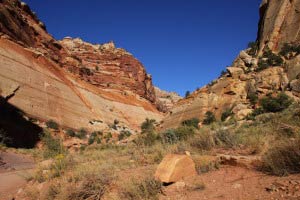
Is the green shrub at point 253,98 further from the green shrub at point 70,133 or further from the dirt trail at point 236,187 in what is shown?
the dirt trail at point 236,187

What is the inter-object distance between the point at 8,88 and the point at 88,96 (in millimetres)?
16906

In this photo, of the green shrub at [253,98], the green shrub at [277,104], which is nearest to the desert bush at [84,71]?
the green shrub at [253,98]

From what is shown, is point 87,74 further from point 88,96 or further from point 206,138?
point 206,138

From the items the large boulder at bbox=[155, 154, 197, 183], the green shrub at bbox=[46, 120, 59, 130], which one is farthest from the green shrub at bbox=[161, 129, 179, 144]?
the green shrub at bbox=[46, 120, 59, 130]

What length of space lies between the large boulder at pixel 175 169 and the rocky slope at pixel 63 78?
25.1 m

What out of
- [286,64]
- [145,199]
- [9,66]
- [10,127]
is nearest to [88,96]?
[9,66]

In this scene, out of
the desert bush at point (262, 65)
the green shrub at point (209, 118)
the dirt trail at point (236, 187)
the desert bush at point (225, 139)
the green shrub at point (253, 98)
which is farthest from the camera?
the desert bush at point (262, 65)

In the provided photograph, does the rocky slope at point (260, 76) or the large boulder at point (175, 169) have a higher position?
the rocky slope at point (260, 76)

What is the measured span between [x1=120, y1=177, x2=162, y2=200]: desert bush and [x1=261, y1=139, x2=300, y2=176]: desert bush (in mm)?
1727

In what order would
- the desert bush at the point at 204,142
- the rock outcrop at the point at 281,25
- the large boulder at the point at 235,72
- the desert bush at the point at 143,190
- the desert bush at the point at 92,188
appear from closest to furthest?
the desert bush at the point at 143,190
the desert bush at the point at 92,188
the desert bush at the point at 204,142
the rock outcrop at the point at 281,25
the large boulder at the point at 235,72

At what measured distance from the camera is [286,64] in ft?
88.2

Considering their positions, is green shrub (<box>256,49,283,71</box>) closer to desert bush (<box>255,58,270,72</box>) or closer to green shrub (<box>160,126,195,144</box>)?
desert bush (<box>255,58,270,72</box>)

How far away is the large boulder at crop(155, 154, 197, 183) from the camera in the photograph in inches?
172

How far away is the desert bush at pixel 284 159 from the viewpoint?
11.6 ft
